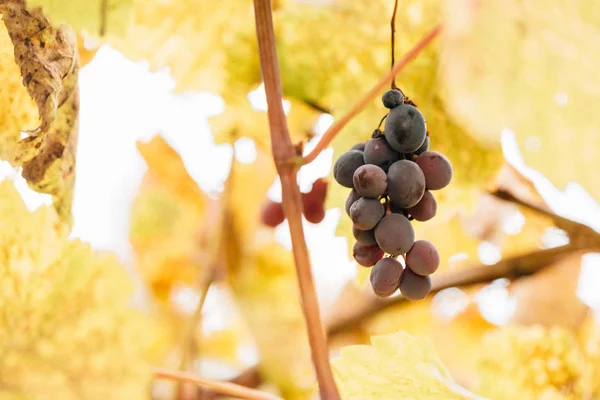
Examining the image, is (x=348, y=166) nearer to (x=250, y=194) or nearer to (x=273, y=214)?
(x=273, y=214)

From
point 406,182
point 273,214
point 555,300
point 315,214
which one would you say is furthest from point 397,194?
point 555,300

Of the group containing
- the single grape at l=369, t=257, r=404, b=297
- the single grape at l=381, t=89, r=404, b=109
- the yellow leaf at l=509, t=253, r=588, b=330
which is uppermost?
the yellow leaf at l=509, t=253, r=588, b=330

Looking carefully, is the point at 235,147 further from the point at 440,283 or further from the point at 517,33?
the point at 517,33

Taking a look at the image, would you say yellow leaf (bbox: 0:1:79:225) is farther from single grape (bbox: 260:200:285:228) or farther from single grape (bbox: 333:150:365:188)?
single grape (bbox: 260:200:285:228)

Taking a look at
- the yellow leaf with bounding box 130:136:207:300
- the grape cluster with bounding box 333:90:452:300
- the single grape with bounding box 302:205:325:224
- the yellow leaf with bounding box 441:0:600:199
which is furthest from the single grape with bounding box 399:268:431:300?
the yellow leaf with bounding box 130:136:207:300

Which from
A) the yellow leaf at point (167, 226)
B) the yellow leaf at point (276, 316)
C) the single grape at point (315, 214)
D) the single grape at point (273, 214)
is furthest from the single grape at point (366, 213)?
the yellow leaf at point (167, 226)

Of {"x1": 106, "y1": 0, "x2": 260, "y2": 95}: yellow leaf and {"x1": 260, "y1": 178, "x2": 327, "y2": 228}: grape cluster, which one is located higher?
{"x1": 106, "y1": 0, "x2": 260, "y2": 95}: yellow leaf
